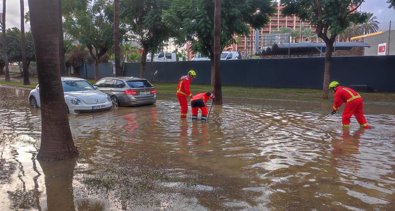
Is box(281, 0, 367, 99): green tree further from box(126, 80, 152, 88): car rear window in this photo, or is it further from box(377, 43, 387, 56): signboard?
box(377, 43, 387, 56): signboard

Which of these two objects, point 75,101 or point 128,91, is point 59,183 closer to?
point 75,101

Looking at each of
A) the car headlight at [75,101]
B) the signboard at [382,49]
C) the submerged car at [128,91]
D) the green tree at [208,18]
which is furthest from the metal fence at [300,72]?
the car headlight at [75,101]

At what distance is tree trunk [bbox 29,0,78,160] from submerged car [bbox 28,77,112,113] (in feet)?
24.9

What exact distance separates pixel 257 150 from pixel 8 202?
4.98 meters

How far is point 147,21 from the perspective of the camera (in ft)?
102

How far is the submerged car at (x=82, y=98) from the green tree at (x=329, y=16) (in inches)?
Result: 418

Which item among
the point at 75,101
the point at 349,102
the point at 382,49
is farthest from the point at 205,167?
the point at 382,49

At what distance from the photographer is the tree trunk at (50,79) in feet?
24.4

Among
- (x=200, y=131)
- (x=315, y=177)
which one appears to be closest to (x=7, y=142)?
(x=200, y=131)

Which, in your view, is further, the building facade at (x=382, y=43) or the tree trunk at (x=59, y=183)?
the building facade at (x=382, y=43)

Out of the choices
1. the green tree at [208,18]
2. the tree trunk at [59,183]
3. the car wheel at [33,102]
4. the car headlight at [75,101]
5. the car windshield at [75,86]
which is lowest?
the tree trunk at [59,183]

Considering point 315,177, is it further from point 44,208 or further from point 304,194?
point 44,208

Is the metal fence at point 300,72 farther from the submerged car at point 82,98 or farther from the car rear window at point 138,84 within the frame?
the submerged car at point 82,98

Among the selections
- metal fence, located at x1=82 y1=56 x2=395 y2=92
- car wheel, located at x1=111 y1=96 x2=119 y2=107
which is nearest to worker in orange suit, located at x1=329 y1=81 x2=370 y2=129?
car wheel, located at x1=111 y1=96 x2=119 y2=107
